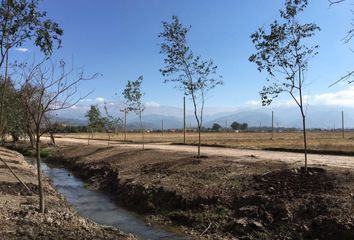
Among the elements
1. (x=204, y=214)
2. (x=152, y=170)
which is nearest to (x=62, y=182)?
(x=152, y=170)

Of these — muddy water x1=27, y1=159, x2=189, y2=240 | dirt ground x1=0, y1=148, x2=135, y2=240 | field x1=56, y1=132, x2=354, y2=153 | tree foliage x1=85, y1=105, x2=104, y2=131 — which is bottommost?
muddy water x1=27, y1=159, x2=189, y2=240

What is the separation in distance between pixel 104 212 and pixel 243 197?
6.60 meters

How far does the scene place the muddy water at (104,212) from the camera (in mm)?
16969

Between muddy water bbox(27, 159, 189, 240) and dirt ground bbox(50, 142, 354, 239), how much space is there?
0.69 meters

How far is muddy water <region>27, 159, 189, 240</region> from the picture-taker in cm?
1697

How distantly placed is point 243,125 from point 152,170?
5767 inches

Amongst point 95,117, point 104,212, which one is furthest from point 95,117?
point 104,212

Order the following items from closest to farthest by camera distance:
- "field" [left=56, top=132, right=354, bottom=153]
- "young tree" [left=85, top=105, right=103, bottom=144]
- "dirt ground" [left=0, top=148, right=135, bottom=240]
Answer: "dirt ground" [left=0, top=148, right=135, bottom=240] → "field" [left=56, top=132, right=354, bottom=153] → "young tree" [left=85, top=105, right=103, bottom=144]

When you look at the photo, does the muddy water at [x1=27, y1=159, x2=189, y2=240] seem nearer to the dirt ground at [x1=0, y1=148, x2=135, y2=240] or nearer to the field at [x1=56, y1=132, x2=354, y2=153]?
the dirt ground at [x1=0, y1=148, x2=135, y2=240]

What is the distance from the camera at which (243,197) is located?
1827 centimetres

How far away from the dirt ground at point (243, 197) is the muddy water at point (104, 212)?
2.26 ft

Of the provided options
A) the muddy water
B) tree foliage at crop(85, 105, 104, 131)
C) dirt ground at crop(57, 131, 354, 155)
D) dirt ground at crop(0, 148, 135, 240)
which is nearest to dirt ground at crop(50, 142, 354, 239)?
Result: the muddy water

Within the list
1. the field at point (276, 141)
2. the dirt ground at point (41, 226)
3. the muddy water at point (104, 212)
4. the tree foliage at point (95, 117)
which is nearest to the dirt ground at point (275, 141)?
the field at point (276, 141)

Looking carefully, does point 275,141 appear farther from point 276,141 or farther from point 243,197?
point 243,197
